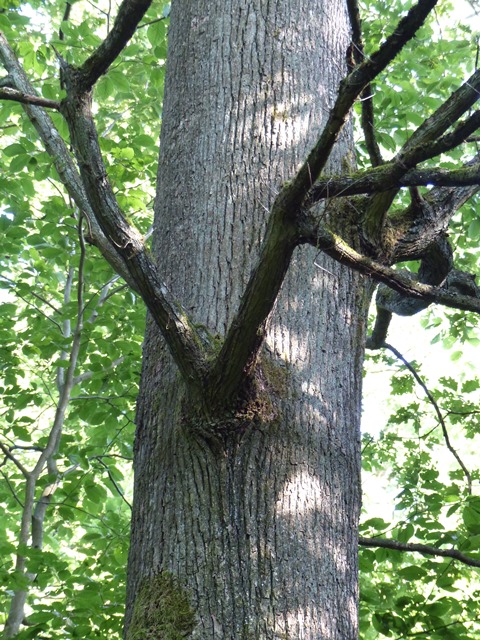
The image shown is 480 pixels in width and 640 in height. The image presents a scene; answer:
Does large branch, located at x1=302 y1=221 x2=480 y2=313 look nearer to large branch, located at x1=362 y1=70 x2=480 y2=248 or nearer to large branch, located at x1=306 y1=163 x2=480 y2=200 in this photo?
large branch, located at x1=306 y1=163 x2=480 y2=200

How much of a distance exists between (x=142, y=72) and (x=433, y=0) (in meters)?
5.64

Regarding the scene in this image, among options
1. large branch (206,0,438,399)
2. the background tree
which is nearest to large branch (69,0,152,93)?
the background tree

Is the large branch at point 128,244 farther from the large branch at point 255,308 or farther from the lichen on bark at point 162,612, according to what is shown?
the lichen on bark at point 162,612

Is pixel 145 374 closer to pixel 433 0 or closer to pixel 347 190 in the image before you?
pixel 347 190

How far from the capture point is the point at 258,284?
1.59 meters

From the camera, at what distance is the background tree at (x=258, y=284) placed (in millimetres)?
1572

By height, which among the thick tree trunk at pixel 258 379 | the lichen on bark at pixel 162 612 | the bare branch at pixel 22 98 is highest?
the bare branch at pixel 22 98

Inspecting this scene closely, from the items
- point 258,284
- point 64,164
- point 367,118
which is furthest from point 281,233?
point 64,164

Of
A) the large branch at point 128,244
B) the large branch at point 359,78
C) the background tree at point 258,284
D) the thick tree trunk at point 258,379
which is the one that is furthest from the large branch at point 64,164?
the large branch at point 359,78

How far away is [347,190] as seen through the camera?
1.56 metres

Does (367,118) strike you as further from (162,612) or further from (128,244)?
(162,612)

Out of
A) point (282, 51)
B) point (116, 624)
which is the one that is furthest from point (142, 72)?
point (116, 624)

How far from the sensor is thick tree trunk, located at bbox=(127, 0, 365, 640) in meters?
1.63

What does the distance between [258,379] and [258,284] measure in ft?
1.07
